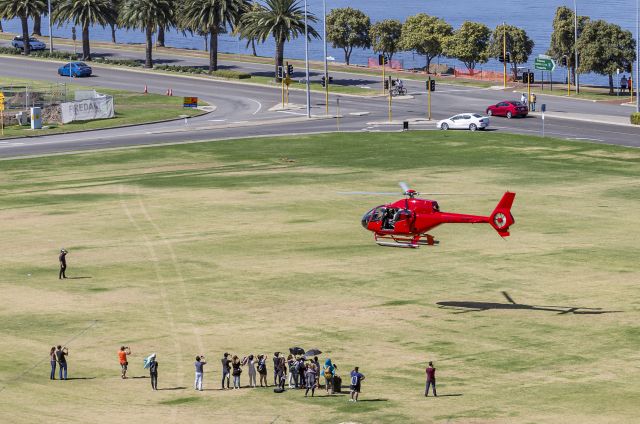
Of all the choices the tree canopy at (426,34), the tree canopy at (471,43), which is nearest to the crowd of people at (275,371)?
the tree canopy at (471,43)

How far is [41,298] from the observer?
56.2 meters

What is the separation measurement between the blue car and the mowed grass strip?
151 inches

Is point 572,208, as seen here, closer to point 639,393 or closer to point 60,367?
point 639,393

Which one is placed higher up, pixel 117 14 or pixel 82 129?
pixel 117 14

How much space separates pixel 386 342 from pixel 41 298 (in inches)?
669

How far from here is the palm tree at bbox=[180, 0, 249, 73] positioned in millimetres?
142875

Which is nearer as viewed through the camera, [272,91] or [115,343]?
[115,343]

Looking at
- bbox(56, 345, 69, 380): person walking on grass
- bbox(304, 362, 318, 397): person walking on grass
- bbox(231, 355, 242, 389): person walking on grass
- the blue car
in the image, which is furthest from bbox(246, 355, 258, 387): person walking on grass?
the blue car

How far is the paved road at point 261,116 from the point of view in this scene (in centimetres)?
10744

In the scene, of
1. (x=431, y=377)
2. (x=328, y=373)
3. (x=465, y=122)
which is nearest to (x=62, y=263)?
(x=328, y=373)

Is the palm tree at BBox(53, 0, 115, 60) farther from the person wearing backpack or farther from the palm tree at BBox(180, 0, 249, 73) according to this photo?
the person wearing backpack

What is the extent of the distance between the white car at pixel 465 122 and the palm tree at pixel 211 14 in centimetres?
4142

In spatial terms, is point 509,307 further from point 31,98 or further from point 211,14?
point 211,14

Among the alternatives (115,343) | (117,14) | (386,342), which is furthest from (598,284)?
(117,14)
